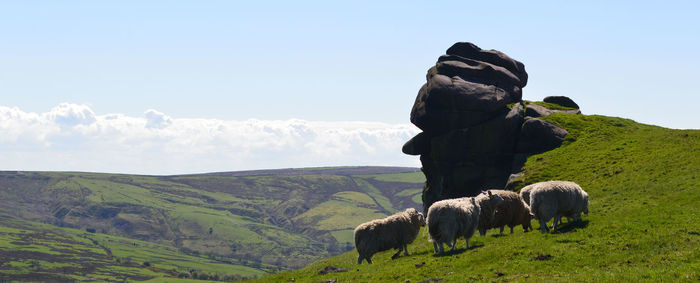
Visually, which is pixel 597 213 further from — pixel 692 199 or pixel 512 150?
pixel 512 150

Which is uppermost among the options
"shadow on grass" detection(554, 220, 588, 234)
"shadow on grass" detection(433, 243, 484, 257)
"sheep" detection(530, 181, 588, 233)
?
"sheep" detection(530, 181, 588, 233)

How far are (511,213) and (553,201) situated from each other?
497 centimetres

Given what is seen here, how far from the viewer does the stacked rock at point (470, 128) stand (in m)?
88.6

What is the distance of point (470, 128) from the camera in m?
92.1

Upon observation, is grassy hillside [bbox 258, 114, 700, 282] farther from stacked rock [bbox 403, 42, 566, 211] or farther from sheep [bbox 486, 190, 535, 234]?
stacked rock [bbox 403, 42, 566, 211]

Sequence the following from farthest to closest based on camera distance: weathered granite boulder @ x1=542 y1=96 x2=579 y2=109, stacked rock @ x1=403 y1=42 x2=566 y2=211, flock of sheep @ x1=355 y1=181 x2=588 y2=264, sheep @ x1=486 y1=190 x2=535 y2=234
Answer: weathered granite boulder @ x1=542 y1=96 x2=579 y2=109, stacked rock @ x1=403 y1=42 x2=566 y2=211, sheep @ x1=486 y1=190 x2=535 y2=234, flock of sheep @ x1=355 y1=181 x2=588 y2=264

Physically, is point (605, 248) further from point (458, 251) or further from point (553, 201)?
point (458, 251)

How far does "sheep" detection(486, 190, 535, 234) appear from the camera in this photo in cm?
3994

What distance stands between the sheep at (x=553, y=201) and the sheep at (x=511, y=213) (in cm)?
383

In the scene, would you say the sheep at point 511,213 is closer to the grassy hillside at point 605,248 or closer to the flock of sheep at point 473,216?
the flock of sheep at point 473,216

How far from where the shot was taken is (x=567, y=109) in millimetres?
101500

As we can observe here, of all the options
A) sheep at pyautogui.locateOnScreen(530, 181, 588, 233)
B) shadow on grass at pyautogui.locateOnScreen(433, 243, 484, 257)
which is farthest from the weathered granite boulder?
shadow on grass at pyautogui.locateOnScreen(433, 243, 484, 257)

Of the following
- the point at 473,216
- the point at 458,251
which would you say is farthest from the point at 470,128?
the point at 458,251

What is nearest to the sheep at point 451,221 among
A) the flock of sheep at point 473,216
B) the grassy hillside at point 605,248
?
the flock of sheep at point 473,216
